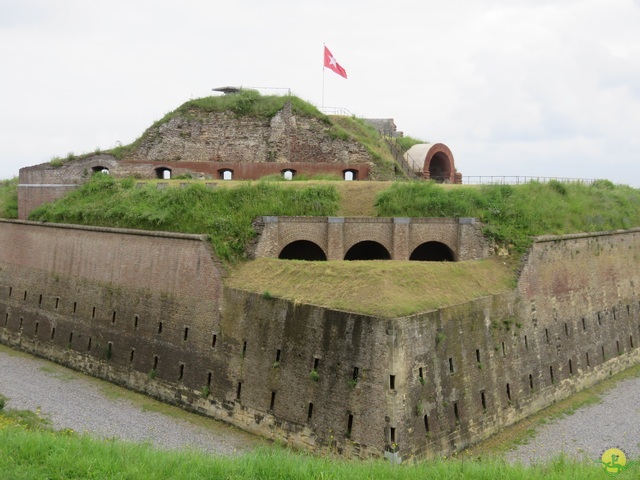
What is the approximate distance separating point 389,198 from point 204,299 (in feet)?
23.1

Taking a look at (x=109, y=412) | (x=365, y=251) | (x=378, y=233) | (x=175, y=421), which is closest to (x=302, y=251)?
(x=365, y=251)

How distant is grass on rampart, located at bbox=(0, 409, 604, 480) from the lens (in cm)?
963

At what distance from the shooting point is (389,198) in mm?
21328

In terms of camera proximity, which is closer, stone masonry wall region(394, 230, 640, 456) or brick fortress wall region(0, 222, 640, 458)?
brick fortress wall region(0, 222, 640, 458)

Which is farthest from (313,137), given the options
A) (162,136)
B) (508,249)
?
(508,249)

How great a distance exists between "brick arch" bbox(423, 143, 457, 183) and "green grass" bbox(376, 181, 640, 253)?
6147 millimetres

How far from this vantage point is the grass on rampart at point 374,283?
15320 mm

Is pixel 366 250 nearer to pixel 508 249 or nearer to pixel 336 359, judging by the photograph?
pixel 508 249

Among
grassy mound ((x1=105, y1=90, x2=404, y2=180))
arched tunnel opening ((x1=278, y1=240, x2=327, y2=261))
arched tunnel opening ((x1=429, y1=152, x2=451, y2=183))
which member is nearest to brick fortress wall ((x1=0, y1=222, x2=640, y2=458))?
arched tunnel opening ((x1=278, y1=240, x2=327, y2=261))

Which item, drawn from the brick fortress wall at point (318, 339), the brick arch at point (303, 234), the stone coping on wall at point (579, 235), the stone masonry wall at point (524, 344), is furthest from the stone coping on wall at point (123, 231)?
the stone coping on wall at point (579, 235)

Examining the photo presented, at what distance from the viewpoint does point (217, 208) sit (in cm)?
2066

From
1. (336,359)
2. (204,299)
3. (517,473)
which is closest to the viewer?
(517,473)

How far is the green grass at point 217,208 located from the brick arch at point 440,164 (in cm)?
879

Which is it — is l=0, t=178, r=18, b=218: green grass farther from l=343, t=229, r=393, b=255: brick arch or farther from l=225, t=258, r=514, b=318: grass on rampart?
l=343, t=229, r=393, b=255: brick arch
